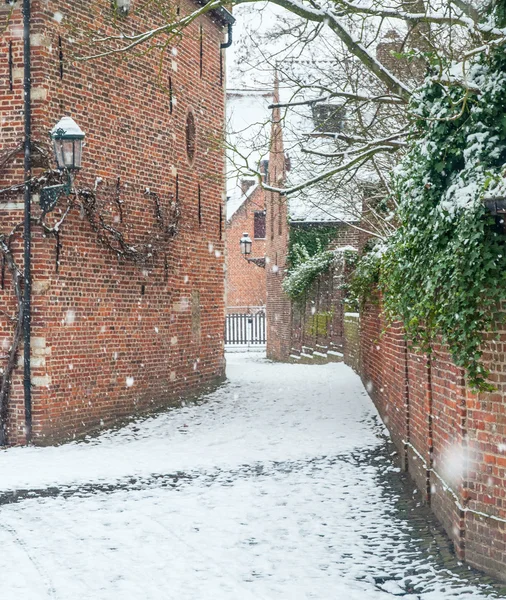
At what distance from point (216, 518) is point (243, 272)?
35852mm

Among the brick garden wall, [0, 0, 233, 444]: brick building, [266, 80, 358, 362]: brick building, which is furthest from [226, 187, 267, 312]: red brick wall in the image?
[0, 0, 233, 444]: brick building

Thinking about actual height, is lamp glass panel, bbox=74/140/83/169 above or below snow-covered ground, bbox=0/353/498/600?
above

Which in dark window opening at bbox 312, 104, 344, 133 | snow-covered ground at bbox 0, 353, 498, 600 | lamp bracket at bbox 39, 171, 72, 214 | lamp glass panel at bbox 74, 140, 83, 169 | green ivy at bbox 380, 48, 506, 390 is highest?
dark window opening at bbox 312, 104, 344, 133

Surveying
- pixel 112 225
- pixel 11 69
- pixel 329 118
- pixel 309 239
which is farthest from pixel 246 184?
pixel 329 118

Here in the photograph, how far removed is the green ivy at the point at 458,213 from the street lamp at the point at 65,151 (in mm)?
5338

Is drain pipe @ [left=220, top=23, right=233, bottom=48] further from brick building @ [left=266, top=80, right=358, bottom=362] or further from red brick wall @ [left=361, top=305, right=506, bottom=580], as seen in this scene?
red brick wall @ [left=361, top=305, right=506, bottom=580]

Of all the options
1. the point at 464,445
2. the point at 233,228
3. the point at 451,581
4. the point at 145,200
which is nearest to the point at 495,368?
the point at 464,445

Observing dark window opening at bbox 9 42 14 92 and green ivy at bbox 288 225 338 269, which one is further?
green ivy at bbox 288 225 338 269

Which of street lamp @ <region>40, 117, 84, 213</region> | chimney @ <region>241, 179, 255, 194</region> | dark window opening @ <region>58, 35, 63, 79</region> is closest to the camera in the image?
street lamp @ <region>40, 117, 84, 213</region>

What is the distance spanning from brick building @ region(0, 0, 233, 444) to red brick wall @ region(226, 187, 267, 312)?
2459cm

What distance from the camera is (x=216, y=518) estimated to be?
7363mm

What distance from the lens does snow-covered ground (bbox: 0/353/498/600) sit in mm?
5535

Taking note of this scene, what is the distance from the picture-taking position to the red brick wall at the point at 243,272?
42906 mm

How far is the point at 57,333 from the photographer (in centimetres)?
1170
